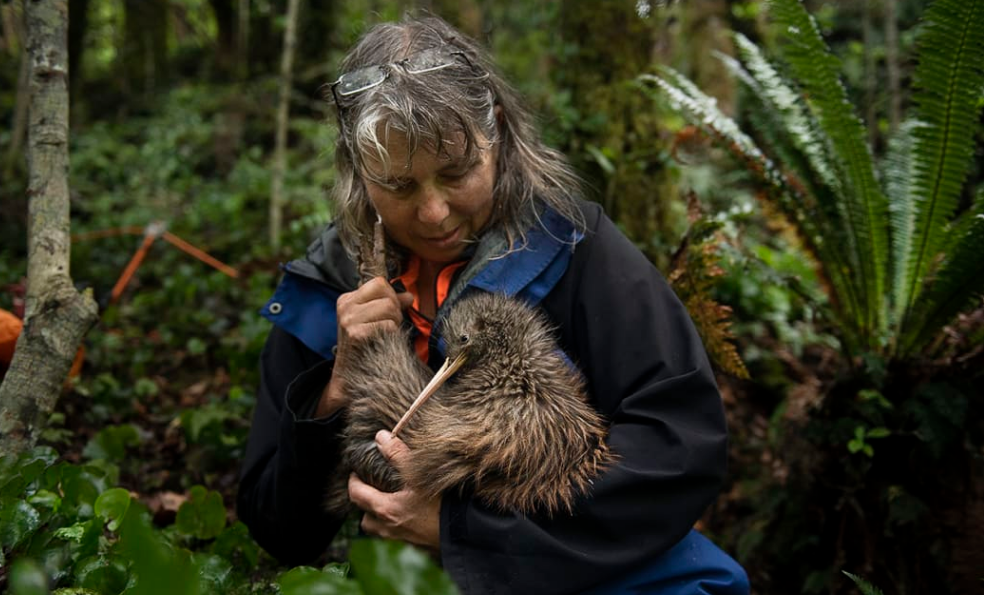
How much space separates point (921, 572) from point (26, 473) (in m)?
3.26

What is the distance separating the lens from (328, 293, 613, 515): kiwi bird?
2.26 m

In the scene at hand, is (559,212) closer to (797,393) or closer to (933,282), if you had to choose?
(933,282)

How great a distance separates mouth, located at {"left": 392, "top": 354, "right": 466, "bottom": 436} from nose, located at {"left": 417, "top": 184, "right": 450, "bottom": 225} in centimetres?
43

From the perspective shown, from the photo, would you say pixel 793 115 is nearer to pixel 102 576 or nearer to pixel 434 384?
pixel 434 384

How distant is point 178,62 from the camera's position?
15.4 meters

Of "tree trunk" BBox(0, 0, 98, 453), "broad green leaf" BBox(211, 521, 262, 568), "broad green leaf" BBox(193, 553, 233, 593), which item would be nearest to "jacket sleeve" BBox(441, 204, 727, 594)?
"broad green leaf" BBox(193, 553, 233, 593)

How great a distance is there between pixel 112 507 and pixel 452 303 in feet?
4.17

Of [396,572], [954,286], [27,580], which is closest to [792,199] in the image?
[954,286]

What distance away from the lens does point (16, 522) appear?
85.9 inches

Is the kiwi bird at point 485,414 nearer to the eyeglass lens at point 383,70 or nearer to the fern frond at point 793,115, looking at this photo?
the eyeglass lens at point 383,70

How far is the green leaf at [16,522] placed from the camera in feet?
7.09

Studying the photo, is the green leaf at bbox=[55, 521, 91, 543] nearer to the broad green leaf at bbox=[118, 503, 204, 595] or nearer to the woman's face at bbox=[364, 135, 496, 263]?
the woman's face at bbox=[364, 135, 496, 263]

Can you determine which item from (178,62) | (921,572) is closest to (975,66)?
(921,572)

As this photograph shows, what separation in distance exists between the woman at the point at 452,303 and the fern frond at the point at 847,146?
1.18m
